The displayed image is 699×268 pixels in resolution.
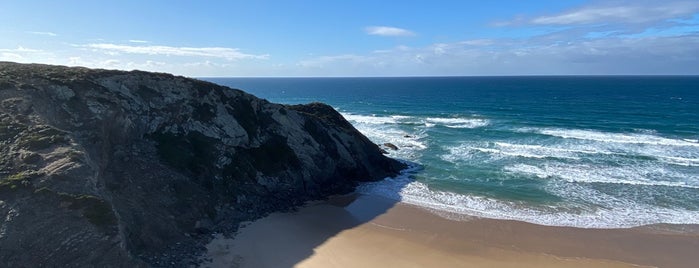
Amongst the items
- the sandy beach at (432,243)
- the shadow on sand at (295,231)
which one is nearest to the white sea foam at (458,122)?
the shadow on sand at (295,231)

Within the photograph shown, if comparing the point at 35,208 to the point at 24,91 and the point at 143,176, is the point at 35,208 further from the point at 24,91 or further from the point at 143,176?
the point at 24,91

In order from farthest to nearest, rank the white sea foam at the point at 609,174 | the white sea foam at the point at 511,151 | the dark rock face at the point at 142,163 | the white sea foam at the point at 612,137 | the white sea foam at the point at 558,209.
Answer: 1. the white sea foam at the point at 612,137
2. the white sea foam at the point at 511,151
3. the white sea foam at the point at 609,174
4. the white sea foam at the point at 558,209
5. the dark rock face at the point at 142,163

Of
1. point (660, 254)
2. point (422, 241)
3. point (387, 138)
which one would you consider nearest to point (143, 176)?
point (422, 241)

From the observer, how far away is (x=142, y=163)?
23.5 meters

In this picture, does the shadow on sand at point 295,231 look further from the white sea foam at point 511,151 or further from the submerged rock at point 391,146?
the submerged rock at point 391,146

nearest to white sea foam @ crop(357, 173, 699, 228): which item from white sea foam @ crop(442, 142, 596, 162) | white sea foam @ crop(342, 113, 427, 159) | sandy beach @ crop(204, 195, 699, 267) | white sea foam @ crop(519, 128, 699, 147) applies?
sandy beach @ crop(204, 195, 699, 267)

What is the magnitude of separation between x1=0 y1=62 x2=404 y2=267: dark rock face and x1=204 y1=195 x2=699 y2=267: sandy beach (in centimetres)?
232

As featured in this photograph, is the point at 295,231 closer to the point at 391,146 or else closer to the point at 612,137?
the point at 391,146

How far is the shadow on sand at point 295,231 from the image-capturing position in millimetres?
19812

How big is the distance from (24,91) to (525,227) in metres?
26.8

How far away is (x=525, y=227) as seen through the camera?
25.0 metres

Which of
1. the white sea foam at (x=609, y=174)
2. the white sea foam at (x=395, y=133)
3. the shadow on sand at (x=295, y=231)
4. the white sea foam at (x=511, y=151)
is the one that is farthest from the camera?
the white sea foam at (x=395, y=133)

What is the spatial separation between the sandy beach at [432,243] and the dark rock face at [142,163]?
91.3 inches

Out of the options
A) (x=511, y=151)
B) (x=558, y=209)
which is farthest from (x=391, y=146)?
(x=558, y=209)
